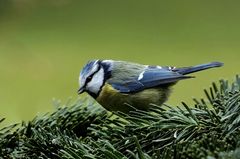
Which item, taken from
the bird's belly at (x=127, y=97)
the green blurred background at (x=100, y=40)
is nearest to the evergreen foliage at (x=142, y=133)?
the bird's belly at (x=127, y=97)

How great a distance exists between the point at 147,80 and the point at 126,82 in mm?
41

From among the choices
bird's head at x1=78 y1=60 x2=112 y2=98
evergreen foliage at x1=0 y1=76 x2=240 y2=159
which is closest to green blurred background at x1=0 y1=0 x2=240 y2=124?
bird's head at x1=78 y1=60 x2=112 y2=98

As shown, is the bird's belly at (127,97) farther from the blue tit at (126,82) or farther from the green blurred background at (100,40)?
the green blurred background at (100,40)

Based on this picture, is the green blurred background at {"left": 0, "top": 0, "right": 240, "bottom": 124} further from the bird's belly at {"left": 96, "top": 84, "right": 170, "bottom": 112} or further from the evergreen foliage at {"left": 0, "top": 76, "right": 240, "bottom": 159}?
the evergreen foliage at {"left": 0, "top": 76, "right": 240, "bottom": 159}

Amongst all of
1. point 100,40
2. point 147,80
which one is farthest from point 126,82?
point 100,40

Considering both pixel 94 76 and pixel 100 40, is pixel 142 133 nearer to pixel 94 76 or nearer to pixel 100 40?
pixel 94 76

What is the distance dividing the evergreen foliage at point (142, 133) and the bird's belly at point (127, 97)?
0.35 metres

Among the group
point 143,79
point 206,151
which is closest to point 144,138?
point 206,151

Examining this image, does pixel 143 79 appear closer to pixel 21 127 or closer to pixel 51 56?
pixel 21 127

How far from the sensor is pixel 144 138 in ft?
2.18

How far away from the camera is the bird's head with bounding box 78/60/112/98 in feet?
4.16

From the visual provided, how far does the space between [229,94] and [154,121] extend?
0.09 m

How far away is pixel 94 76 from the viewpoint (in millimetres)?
1277

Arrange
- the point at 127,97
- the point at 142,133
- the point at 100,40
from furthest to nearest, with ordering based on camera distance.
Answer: the point at 100,40 < the point at 127,97 < the point at 142,133
